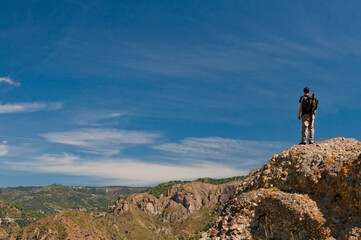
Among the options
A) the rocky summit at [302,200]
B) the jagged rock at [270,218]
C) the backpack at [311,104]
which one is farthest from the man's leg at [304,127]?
the jagged rock at [270,218]

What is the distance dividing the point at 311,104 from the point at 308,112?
427 millimetres

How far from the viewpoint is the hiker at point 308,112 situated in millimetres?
14688

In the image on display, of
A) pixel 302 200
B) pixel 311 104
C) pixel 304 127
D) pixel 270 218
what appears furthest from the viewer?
pixel 304 127

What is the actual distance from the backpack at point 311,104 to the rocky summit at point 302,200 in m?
2.34

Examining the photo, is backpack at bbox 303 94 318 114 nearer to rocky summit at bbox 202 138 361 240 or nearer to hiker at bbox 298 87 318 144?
hiker at bbox 298 87 318 144

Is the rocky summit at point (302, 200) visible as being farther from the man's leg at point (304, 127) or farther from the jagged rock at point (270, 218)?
the man's leg at point (304, 127)

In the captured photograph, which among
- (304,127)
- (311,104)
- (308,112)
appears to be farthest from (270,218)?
(311,104)

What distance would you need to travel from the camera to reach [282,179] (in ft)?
39.9

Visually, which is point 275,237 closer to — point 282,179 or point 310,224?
point 310,224

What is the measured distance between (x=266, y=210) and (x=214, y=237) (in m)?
2.21

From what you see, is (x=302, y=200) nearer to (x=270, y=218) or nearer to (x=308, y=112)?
(x=270, y=218)

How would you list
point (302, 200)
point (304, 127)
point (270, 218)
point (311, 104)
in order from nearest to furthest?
point (302, 200), point (270, 218), point (311, 104), point (304, 127)

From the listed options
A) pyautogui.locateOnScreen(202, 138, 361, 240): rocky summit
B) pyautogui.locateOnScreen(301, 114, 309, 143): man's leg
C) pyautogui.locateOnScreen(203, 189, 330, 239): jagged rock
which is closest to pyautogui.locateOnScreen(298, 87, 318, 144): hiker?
pyautogui.locateOnScreen(301, 114, 309, 143): man's leg

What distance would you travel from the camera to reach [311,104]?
14.7 m
